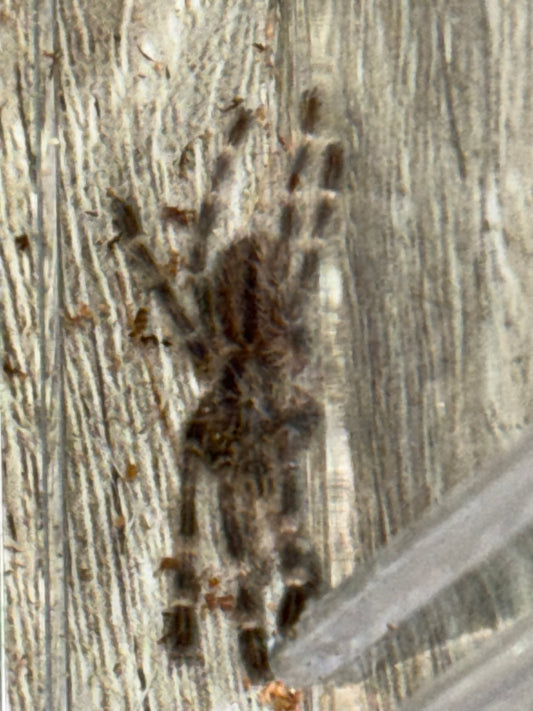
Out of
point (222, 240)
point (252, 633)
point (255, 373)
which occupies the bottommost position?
point (252, 633)

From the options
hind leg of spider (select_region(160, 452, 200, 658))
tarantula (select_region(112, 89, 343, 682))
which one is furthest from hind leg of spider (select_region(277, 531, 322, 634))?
hind leg of spider (select_region(160, 452, 200, 658))

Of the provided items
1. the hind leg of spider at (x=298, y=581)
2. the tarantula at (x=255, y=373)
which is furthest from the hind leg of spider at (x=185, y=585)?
the hind leg of spider at (x=298, y=581)

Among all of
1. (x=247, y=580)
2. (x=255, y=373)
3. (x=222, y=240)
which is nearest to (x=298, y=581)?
(x=247, y=580)

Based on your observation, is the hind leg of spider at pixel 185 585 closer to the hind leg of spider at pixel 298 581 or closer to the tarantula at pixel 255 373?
the tarantula at pixel 255 373

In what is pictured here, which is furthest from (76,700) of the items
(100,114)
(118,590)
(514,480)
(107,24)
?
(107,24)

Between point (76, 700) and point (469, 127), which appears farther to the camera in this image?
point (76, 700)

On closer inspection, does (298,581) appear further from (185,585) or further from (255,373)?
(255,373)

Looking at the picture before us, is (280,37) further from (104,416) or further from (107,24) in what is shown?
(104,416)
